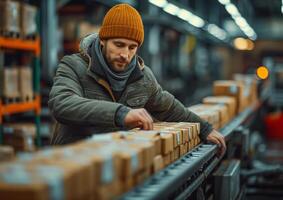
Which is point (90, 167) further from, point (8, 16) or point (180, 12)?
point (180, 12)

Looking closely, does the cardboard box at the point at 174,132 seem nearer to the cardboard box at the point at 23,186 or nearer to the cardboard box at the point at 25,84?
the cardboard box at the point at 23,186

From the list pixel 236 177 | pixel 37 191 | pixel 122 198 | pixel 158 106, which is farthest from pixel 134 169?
pixel 236 177

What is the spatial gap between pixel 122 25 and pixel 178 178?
1208mm

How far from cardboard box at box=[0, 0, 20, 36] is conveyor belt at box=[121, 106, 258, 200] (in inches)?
118

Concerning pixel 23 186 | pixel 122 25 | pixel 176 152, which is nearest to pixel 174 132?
pixel 176 152

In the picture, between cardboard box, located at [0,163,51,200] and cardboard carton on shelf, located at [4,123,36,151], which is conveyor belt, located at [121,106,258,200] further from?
cardboard carton on shelf, located at [4,123,36,151]

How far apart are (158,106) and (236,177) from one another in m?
1.27

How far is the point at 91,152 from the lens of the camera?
2480 mm

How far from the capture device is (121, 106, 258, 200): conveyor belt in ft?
8.78

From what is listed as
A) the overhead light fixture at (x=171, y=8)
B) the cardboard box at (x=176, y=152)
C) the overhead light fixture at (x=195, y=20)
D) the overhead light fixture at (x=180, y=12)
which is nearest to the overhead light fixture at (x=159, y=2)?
the overhead light fixture at (x=180, y=12)

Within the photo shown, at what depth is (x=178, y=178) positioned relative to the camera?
306 centimetres

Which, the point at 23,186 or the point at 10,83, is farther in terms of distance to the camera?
the point at 10,83

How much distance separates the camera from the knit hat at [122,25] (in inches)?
151

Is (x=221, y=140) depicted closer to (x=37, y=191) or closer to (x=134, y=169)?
(x=134, y=169)
